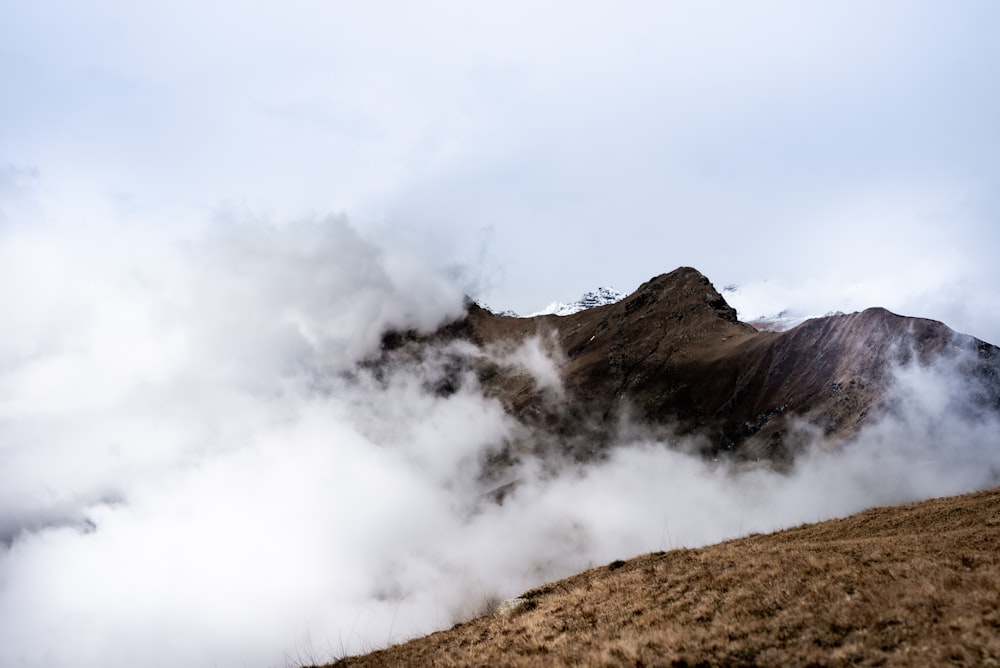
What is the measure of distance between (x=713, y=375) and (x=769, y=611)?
14711 cm

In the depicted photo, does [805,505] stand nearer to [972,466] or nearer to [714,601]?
[972,466]

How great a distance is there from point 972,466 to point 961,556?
405 ft

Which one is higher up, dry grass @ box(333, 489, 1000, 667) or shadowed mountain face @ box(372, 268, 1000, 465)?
shadowed mountain face @ box(372, 268, 1000, 465)

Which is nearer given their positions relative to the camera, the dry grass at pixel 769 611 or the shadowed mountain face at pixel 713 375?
the dry grass at pixel 769 611

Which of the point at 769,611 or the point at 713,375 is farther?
the point at 713,375

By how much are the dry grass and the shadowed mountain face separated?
113m

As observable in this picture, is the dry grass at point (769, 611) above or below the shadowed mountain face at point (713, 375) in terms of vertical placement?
below

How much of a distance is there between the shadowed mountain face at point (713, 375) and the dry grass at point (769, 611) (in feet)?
370

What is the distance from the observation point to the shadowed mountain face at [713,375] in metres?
119

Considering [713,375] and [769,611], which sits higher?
[713,375]

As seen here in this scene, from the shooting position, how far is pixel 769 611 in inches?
580

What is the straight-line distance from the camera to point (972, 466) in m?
110

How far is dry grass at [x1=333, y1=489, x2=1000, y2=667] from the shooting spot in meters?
11.9

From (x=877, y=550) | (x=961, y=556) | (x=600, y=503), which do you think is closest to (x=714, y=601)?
(x=877, y=550)
